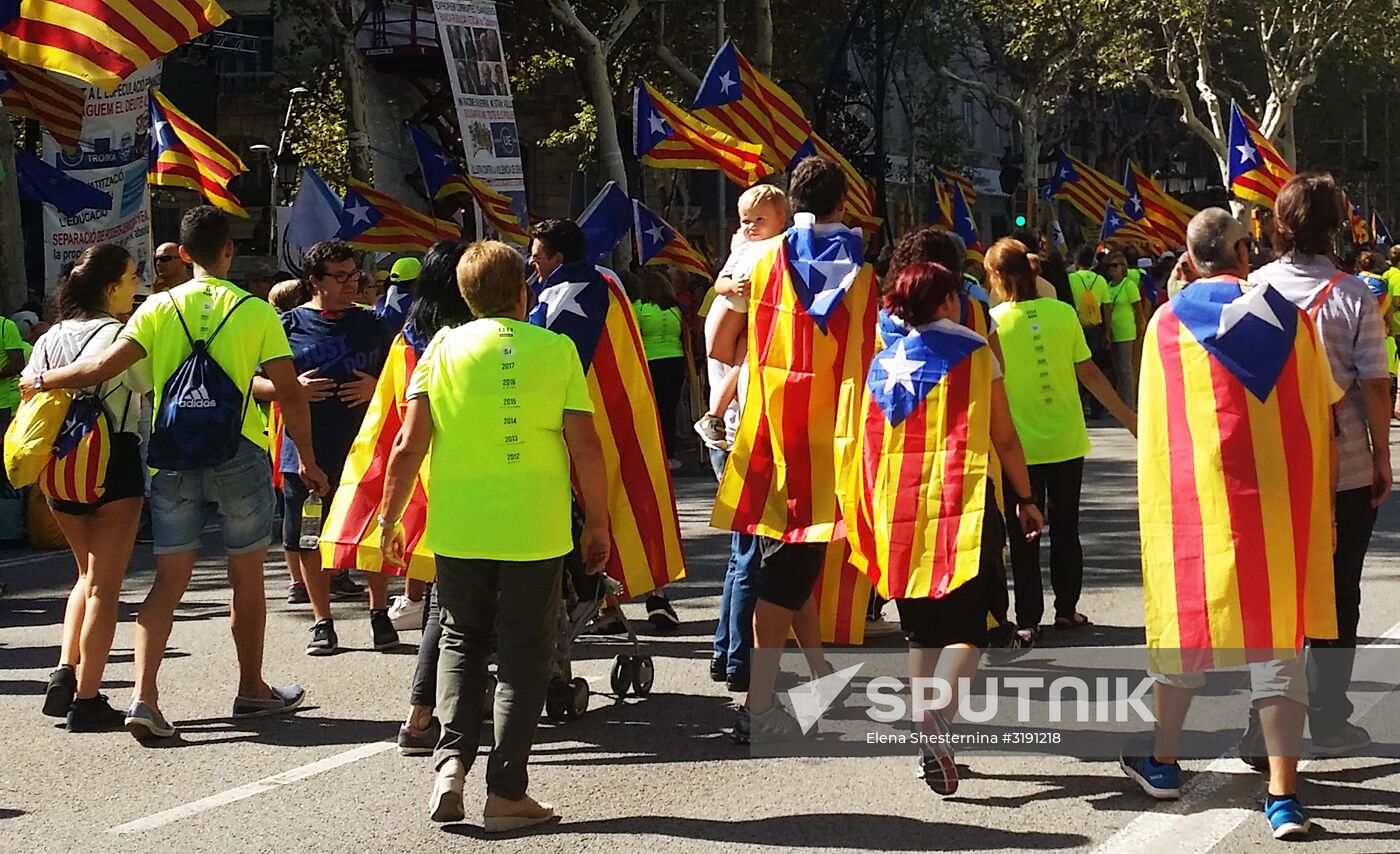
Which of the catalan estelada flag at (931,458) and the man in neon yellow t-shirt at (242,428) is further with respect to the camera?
the man in neon yellow t-shirt at (242,428)

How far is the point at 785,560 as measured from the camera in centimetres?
669

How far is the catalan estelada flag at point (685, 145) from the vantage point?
46.1 feet

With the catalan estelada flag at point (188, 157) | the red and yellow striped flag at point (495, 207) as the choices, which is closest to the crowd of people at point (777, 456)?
the catalan estelada flag at point (188, 157)

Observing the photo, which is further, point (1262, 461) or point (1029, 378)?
point (1029, 378)

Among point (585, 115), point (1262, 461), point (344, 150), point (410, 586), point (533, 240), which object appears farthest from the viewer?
point (344, 150)

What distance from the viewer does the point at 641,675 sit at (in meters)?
7.48

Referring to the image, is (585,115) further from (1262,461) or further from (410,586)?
(1262,461)

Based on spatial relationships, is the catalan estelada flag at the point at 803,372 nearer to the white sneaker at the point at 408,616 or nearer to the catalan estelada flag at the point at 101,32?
the white sneaker at the point at 408,616

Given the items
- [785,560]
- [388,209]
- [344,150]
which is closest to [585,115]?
[344,150]

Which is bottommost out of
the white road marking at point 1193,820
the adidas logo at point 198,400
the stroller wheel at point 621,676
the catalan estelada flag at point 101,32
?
the white road marking at point 1193,820

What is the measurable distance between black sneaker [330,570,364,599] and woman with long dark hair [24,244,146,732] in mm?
3118

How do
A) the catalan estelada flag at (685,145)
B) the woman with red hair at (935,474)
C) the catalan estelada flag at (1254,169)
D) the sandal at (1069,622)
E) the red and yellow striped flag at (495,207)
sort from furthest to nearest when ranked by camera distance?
the red and yellow striped flag at (495,207), the catalan estelada flag at (1254,169), the catalan estelada flag at (685,145), the sandal at (1069,622), the woman with red hair at (935,474)

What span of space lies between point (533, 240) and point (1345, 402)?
307 centimetres

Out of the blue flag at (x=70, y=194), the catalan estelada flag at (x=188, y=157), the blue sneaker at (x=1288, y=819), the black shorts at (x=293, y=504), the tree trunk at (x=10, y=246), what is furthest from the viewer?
the tree trunk at (x=10, y=246)
